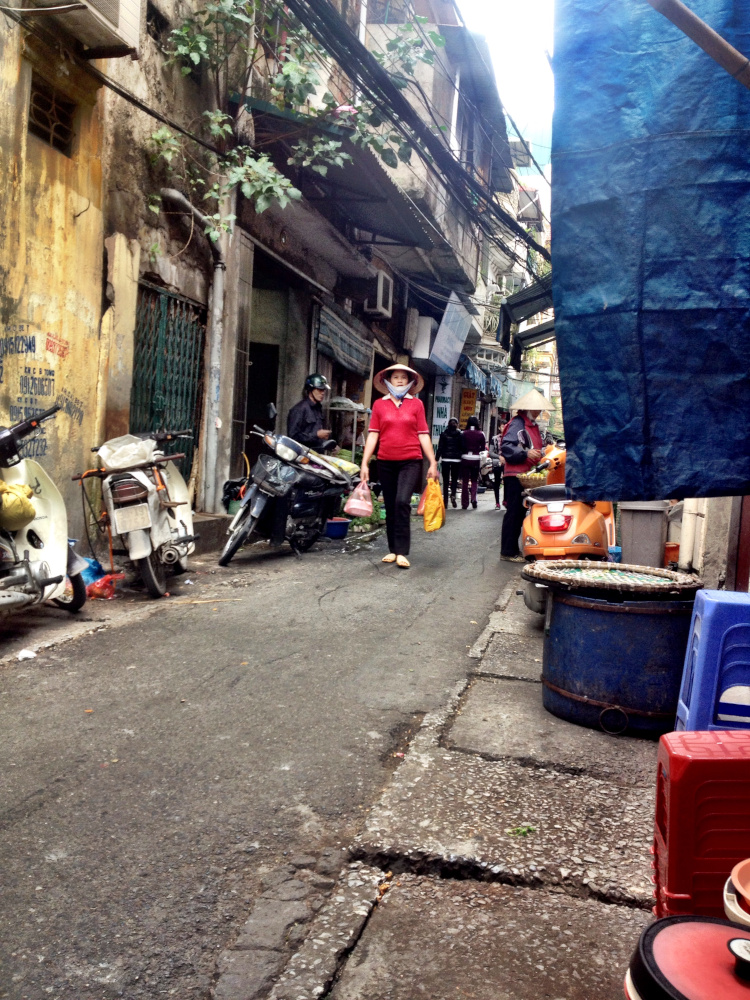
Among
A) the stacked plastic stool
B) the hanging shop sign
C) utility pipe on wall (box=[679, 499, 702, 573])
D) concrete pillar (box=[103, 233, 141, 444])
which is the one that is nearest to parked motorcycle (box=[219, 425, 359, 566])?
concrete pillar (box=[103, 233, 141, 444])

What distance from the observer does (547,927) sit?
2270 millimetres

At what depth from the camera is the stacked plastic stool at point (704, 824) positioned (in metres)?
1.93

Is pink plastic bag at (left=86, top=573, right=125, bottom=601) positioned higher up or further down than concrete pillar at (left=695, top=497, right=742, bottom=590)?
further down

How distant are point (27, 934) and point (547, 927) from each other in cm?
138

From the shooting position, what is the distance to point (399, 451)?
318 inches

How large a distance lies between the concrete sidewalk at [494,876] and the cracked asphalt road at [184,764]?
0.23 m

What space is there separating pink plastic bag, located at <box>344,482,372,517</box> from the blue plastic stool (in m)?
5.31

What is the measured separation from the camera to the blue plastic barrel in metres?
3.62

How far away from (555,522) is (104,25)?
4.89m

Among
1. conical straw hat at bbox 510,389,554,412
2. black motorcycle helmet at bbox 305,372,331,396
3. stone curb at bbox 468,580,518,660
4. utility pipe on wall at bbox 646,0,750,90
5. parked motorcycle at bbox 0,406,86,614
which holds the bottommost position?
stone curb at bbox 468,580,518,660

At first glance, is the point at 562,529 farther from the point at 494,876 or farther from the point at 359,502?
the point at 494,876

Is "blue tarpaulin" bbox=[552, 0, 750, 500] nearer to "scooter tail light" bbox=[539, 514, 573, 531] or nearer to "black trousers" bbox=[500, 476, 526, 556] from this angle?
"scooter tail light" bbox=[539, 514, 573, 531]

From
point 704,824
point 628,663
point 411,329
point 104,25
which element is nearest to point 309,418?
point 104,25

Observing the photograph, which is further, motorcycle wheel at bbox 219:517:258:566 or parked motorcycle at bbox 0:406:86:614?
motorcycle wheel at bbox 219:517:258:566
